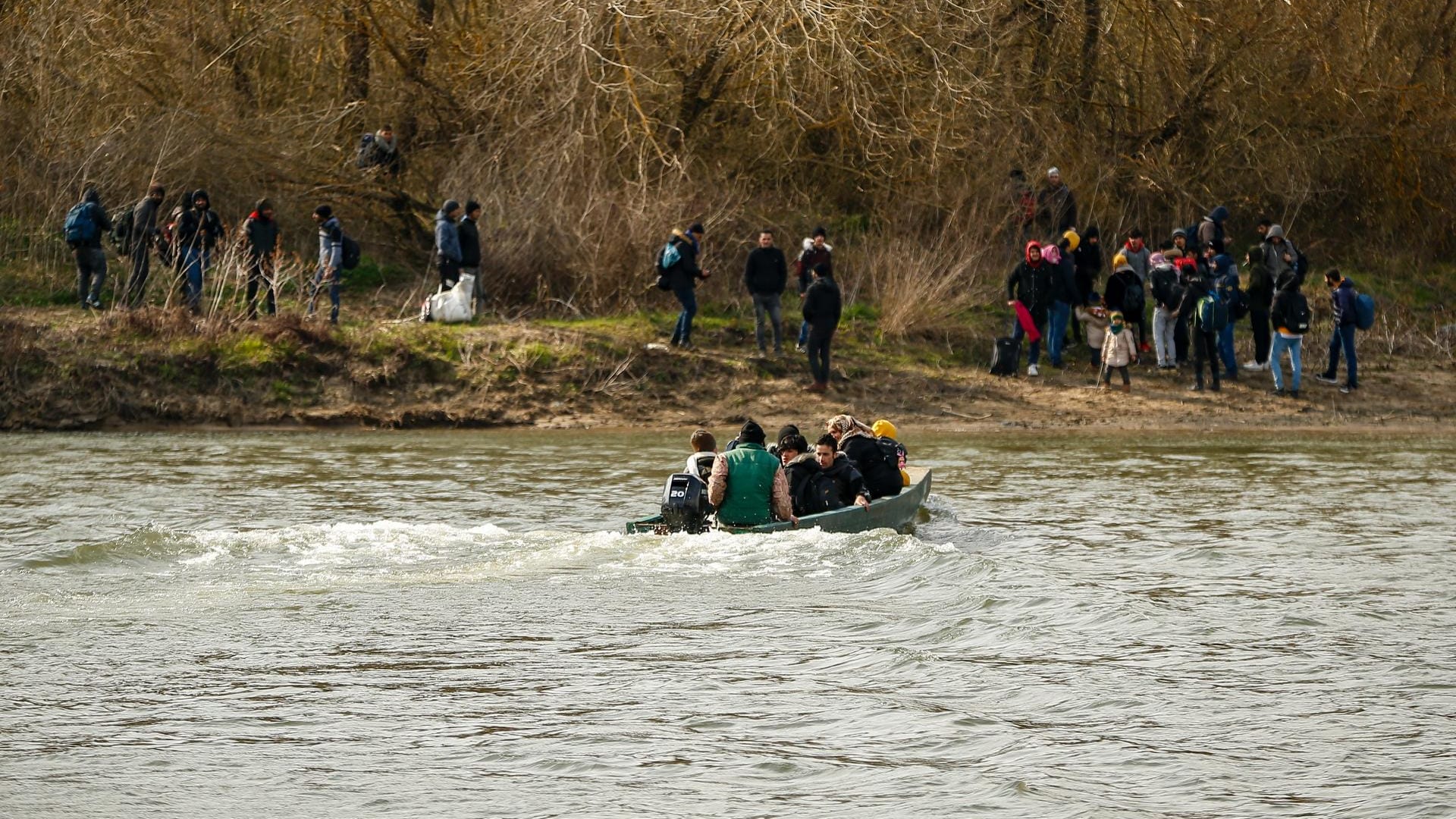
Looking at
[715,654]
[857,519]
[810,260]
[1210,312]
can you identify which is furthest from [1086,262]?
[715,654]

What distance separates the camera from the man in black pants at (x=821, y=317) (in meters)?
24.0

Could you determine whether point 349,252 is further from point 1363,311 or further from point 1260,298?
point 1363,311

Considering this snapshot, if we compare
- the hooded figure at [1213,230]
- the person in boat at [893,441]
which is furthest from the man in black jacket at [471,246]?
the hooded figure at [1213,230]

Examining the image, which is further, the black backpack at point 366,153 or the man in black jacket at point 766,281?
the black backpack at point 366,153

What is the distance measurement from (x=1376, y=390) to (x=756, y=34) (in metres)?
10.0

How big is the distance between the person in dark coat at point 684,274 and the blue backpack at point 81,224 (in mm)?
7581

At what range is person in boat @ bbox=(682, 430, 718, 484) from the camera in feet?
49.9

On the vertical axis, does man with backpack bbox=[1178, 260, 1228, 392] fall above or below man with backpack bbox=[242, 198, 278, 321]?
below

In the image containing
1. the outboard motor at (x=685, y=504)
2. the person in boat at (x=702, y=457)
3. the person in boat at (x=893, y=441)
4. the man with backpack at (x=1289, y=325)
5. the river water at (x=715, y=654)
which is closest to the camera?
the river water at (x=715, y=654)

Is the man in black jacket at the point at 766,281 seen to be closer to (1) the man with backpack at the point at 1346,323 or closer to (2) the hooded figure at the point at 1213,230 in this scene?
(2) the hooded figure at the point at 1213,230

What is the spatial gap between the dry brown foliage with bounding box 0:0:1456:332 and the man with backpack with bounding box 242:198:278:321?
9.29ft

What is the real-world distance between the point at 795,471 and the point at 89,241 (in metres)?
13.4

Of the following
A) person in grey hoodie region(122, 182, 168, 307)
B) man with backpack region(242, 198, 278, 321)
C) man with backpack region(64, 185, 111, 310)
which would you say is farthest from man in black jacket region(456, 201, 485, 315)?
Result: man with backpack region(64, 185, 111, 310)

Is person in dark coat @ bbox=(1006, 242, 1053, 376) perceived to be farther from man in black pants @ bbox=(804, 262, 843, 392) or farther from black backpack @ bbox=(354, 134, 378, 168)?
black backpack @ bbox=(354, 134, 378, 168)
